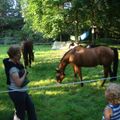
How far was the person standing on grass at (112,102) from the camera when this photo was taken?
4.32 m

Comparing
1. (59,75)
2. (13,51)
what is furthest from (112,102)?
(59,75)

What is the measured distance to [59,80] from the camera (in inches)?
448

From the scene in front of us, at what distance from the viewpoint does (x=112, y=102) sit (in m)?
4.40

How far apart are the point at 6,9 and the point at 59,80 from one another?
50.0m

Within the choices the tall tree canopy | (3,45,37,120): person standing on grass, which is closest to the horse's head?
(3,45,37,120): person standing on grass

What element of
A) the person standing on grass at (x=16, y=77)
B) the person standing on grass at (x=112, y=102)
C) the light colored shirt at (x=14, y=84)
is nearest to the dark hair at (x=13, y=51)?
the person standing on grass at (x=16, y=77)

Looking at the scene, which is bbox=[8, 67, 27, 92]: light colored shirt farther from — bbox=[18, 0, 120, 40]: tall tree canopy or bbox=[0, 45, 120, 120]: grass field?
bbox=[18, 0, 120, 40]: tall tree canopy

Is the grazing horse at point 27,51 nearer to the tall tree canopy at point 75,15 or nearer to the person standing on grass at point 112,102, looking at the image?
the person standing on grass at point 112,102

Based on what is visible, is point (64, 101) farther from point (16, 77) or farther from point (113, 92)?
point (113, 92)

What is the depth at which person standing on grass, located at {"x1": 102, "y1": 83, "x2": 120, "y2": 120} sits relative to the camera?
14.2ft

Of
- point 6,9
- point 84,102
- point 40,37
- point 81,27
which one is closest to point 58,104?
point 84,102

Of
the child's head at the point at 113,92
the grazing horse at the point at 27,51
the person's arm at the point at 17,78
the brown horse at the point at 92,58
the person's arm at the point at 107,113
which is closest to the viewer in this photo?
the child's head at the point at 113,92

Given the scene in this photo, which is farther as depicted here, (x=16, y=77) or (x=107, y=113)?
(x=16, y=77)

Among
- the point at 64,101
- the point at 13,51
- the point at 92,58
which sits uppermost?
the point at 13,51
